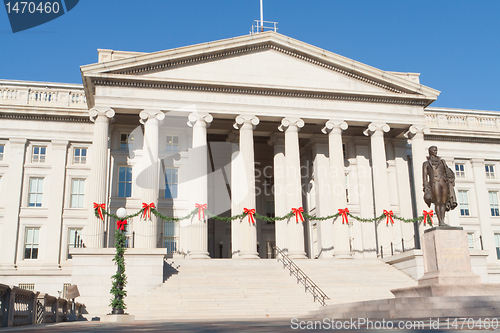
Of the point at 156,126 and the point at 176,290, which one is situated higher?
the point at 156,126

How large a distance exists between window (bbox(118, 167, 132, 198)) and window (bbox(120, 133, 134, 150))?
1.57 m

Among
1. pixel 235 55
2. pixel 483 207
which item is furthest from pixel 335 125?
pixel 483 207

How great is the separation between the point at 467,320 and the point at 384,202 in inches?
923

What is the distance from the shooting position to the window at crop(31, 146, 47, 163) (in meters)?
36.0

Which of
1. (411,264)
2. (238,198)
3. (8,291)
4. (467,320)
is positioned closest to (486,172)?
(411,264)

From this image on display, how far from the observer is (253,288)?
24734mm

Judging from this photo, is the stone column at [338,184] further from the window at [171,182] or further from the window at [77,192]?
the window at [77,192]

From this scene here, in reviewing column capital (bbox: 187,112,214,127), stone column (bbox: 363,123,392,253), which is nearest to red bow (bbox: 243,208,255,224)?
column capital (bbox: 187,112,214,127)

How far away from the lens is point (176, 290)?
79.2 feet

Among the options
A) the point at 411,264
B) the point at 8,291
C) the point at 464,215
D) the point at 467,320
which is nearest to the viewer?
the point at 467,320

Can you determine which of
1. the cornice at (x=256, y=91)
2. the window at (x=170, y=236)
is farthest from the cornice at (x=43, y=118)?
the window at (x=170, y=236)

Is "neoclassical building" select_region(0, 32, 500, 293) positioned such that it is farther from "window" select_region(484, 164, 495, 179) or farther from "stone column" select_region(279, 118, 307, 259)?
"window" select_region(484, 164, 495, 179)

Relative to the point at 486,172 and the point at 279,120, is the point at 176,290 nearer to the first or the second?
the point at 279,120

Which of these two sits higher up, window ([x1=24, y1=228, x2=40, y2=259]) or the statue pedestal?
window ([x1=24, y1=228, x2=40, y2=259])
